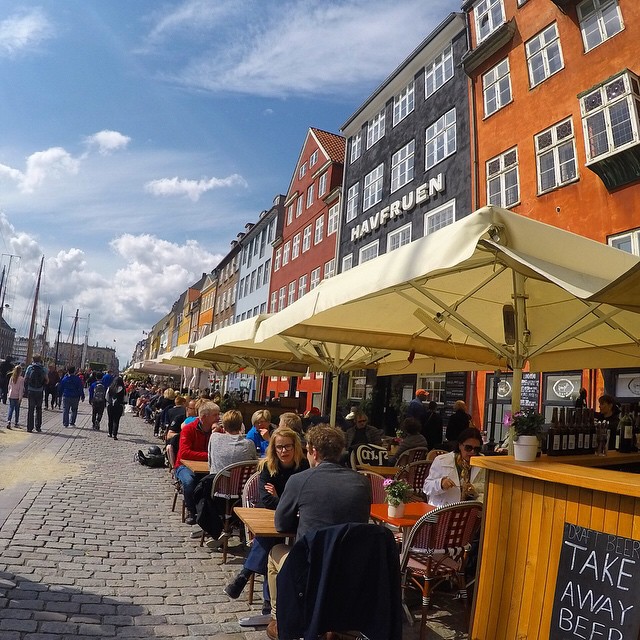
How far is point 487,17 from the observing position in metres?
17.5

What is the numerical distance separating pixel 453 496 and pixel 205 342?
28.8 ft

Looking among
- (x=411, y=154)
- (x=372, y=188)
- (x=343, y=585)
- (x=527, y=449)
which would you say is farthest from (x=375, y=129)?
(x=343, y=585)

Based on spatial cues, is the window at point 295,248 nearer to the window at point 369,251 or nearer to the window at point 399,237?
the window at point 369,251

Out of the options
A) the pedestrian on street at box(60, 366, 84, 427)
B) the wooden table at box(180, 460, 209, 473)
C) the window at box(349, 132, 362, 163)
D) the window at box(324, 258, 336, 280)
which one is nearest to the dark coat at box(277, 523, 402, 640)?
the wooden table at box(180, 460, 209, 473)

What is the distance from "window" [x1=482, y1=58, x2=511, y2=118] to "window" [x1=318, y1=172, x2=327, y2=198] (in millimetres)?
13953

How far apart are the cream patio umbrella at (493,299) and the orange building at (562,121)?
235 inches

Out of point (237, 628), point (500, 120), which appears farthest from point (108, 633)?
point (500, 120)

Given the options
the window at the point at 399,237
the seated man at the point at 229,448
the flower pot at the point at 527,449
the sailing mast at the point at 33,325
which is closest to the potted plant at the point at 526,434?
the flower pot at the point at 527,449

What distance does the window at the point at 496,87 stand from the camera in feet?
53.2

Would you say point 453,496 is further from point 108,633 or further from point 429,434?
point 429,434

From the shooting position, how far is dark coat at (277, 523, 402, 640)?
2.92 metres

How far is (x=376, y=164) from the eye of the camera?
2361 cm

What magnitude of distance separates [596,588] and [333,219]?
26.2 m

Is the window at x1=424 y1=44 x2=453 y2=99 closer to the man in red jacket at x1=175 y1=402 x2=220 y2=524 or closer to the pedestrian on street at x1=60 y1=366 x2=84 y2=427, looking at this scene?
the pedestrian on street at x1=60 y1=366 x2=84 y2=427
